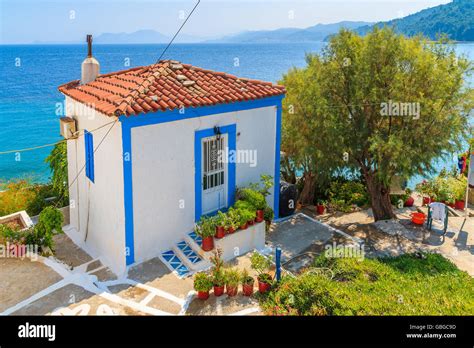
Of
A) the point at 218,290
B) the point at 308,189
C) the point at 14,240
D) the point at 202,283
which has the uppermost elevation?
the point at 14,240

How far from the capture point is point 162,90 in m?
11.3

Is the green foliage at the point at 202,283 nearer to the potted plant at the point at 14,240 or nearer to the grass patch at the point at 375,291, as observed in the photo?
the grass patch at the point at 375,291

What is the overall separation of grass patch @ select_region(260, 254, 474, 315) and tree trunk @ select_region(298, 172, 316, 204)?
678 centimetres

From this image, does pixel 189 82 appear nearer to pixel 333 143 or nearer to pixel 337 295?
pixel 333 143

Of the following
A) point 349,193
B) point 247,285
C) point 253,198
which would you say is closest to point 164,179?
point 253,198

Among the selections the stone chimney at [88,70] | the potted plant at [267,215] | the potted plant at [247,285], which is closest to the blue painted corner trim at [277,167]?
the potted plant at [267,215]

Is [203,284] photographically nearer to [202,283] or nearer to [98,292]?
[202,283]

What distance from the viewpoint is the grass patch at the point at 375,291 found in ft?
25.5

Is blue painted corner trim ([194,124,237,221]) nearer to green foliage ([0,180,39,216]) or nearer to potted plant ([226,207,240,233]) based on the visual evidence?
potted plant ([226,207,240,233])

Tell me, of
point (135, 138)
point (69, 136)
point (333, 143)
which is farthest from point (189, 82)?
point (333, 143)

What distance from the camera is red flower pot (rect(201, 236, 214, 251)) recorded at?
11.0 metres

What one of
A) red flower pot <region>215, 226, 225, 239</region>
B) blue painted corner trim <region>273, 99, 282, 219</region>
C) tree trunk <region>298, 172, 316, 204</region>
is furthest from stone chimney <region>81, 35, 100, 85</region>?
tree trunk <region>298, 172, 316, 204</region>

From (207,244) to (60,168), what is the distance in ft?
24.6
